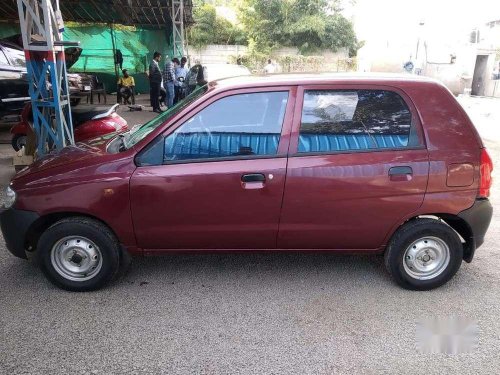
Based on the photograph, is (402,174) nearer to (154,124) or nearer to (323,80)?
(323,80)

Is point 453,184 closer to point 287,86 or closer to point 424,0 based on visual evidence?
point 287,86

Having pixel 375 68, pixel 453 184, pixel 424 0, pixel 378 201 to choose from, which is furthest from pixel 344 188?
pixel 424 0

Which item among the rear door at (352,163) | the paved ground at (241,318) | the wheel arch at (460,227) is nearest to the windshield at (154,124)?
the rear door at (352,163)

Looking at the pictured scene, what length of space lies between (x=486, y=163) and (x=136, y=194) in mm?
2691

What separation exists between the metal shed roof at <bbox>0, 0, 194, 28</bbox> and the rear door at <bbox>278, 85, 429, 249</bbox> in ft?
45.4

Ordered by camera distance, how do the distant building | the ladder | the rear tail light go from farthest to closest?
the distant building
the ladder
the rear tail light

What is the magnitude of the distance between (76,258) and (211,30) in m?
33.7

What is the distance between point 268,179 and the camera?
3131mm

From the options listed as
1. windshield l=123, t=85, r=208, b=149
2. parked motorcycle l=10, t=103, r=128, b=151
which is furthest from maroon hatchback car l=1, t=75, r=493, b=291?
parked motorcycle l=10, t=103, r=128, b=151

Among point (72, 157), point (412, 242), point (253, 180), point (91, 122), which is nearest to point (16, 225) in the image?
point (72, 157)

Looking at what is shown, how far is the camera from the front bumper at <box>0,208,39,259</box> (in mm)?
3211

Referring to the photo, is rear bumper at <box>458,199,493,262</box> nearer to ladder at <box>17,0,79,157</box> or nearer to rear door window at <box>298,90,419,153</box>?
rear door window at <box>298,90,419,153</box>

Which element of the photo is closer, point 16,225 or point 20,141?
point 16,225

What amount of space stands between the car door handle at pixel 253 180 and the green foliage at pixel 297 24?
105 ft
